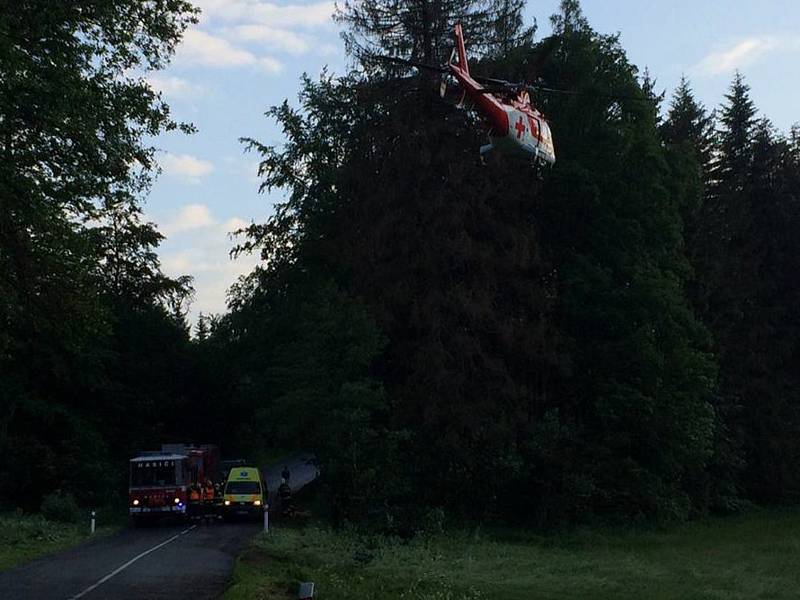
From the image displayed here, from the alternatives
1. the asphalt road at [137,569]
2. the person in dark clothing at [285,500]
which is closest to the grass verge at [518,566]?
the asphalt road at [137,569]

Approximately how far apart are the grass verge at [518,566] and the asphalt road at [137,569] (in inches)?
35.9

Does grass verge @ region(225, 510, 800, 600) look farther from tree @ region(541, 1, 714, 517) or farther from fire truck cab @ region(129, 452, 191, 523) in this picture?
fire truck cab @ region(129, 452, 191, 523)

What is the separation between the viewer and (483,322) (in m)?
38.4

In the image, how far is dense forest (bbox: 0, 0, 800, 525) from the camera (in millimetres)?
36875

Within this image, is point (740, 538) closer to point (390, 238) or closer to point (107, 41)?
point (390, 238)

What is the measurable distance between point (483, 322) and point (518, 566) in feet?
43.7

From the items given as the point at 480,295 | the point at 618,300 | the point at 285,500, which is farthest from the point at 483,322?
the point at 285,500

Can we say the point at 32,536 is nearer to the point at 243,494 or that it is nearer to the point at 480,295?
the point at 243,494

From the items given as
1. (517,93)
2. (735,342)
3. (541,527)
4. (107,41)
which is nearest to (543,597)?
(517,93)

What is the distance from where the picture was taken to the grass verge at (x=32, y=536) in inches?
1088

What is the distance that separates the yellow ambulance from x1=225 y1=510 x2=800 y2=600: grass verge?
5.58 m

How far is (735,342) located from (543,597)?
35.8 m

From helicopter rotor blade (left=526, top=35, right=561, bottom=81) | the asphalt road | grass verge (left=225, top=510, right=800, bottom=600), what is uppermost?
helicopter rotor blade (left=526, top=35, right=561, bottom=81)

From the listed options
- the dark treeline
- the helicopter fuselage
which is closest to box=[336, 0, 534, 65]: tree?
the dark treeline
